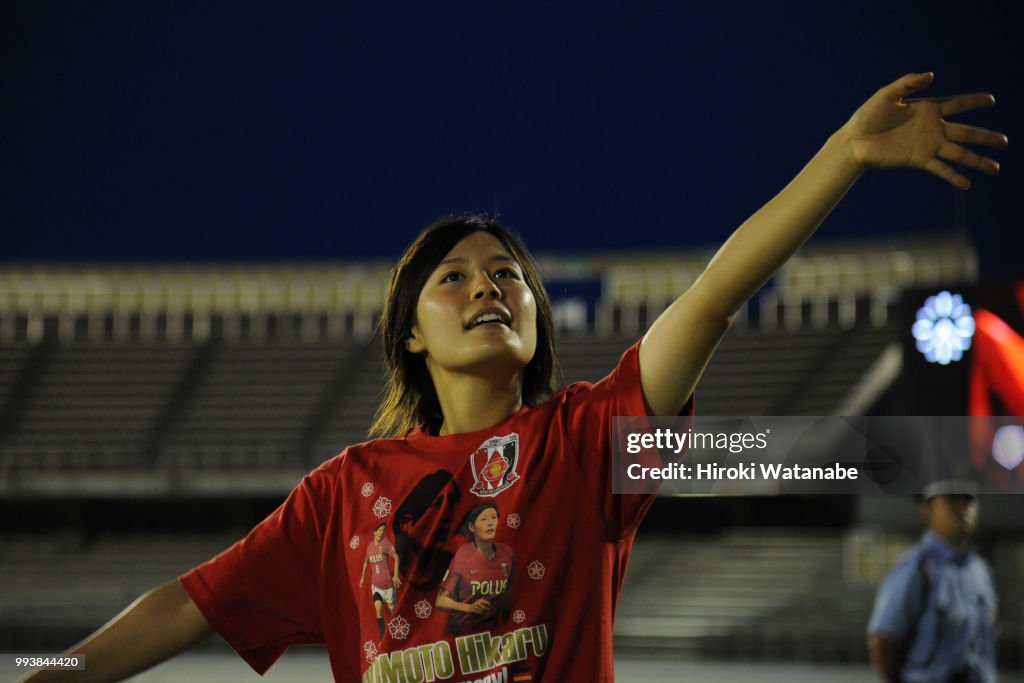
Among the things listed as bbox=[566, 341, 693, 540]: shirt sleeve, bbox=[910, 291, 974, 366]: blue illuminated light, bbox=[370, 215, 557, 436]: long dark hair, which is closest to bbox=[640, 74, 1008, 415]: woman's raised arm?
bbox=[566, 341, 693, 540]: shirt sleeve

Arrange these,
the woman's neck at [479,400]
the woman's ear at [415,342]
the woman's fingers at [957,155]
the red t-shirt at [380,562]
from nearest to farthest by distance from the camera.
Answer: the woman's fingers at [957,155]
the red t-shirt at [380,562]
the woman's neck at [479,400]
the woman's ear at [415,342]

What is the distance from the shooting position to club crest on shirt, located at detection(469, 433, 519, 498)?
59.7 inches

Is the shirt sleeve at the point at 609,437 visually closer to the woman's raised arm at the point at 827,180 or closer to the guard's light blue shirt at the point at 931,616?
the woman's raised arm at the point at 827,180

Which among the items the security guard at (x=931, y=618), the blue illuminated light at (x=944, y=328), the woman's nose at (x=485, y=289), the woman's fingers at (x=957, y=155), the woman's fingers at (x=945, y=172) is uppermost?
the blue illuminated light at (x=944, y=328)

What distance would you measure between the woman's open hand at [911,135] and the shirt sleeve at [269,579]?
0.92m

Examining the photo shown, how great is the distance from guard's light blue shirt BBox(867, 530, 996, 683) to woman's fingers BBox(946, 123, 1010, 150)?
3383 millimetres

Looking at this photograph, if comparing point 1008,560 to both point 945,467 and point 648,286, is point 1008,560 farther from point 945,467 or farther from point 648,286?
point 945,467

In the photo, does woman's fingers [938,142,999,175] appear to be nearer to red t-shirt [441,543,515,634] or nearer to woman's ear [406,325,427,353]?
red t-shirt [441,543,515,634]

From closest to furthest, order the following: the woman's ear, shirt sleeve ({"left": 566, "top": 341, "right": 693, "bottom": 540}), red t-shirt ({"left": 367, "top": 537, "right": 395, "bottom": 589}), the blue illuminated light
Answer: shirt sleeve ({"left": 566, "top": 341, "right": 693, "bottom": 540})
red t-shirt ({"left": 367, "top": 537, "right": 395, "bottom": 589})
the woman's ear
the blue illuminated light

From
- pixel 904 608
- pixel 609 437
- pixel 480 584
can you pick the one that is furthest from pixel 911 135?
pixel 904 608

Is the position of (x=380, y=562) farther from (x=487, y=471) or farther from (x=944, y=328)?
(x=944, y=328)

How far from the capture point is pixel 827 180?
1.29 meters

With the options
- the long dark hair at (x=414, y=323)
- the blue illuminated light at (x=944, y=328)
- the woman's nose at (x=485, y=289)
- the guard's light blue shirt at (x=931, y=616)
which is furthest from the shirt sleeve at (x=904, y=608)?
the woman's nose at (x=485, y=289)

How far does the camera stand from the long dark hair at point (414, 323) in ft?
5.67
